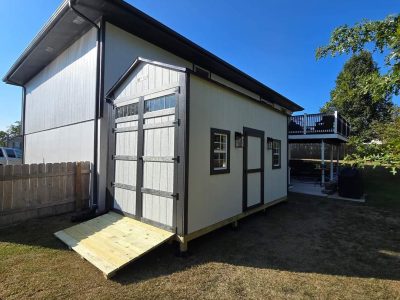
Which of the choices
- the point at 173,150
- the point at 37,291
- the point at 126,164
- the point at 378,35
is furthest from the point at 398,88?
the point at 126,164

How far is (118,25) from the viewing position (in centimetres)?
662

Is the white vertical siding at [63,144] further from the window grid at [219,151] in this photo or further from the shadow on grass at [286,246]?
the window grid at [219,151]

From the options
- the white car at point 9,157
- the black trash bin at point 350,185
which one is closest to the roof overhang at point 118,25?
the white car at point 9,157

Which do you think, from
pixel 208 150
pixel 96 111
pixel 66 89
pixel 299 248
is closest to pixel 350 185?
pixel 299 248

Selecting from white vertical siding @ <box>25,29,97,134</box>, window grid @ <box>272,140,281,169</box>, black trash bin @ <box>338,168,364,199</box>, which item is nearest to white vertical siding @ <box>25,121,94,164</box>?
white vertical siding @ <box>25,29,97,134</box>

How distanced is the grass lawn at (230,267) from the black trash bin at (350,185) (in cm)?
445

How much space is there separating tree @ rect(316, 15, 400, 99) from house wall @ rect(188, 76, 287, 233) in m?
2.40

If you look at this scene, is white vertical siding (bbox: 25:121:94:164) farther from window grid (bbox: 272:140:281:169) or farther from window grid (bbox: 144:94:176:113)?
window grid (bbox: 272:140:281:169)

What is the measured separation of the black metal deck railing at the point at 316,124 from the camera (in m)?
12.8

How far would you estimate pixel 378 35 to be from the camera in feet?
7.39

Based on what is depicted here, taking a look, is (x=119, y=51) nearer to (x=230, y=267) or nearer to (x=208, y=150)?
(x=208, y=150)

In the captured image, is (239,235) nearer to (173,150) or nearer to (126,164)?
(173,150)

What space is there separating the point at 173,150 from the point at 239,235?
8.38 feet

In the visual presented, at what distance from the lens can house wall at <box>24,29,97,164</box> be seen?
6891mm
